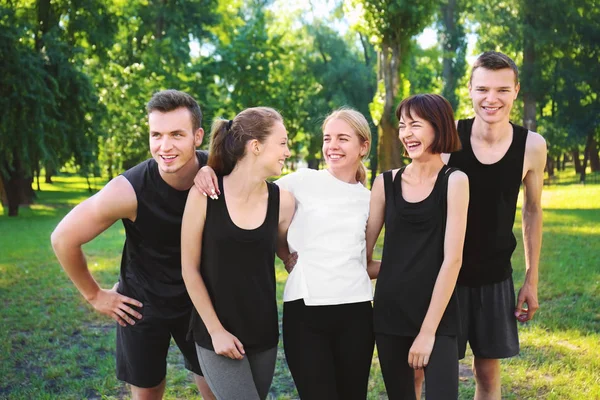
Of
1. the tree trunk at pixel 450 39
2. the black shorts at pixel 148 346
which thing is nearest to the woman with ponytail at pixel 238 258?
the black shorts at pixel 148 346

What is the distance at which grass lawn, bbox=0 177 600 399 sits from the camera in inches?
197

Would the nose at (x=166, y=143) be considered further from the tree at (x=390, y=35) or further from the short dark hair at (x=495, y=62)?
the tree at (x=390, y=35)

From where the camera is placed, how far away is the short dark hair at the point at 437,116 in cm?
296

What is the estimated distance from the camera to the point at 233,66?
20953mm

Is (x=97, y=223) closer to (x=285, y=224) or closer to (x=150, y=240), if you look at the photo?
(x=150, y=240)

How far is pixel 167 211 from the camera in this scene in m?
3.26

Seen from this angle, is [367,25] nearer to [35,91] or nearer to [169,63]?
[35,91]

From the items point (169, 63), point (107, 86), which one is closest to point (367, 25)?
point (169, 63)

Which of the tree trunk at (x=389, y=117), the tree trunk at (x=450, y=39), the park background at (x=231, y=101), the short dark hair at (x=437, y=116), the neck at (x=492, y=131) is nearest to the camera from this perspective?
the short dark hair at (x=437, y=116)

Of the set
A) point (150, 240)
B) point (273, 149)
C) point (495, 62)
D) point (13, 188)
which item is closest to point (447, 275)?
point (273, 149)

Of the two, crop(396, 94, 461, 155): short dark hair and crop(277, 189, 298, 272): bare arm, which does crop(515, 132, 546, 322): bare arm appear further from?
crop(277, 189, 298, 272): bare arm

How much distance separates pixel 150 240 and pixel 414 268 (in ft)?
4.51

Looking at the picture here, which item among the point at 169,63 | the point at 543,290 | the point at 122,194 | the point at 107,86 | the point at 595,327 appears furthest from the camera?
the point at 107,86

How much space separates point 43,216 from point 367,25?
39.2 feet
